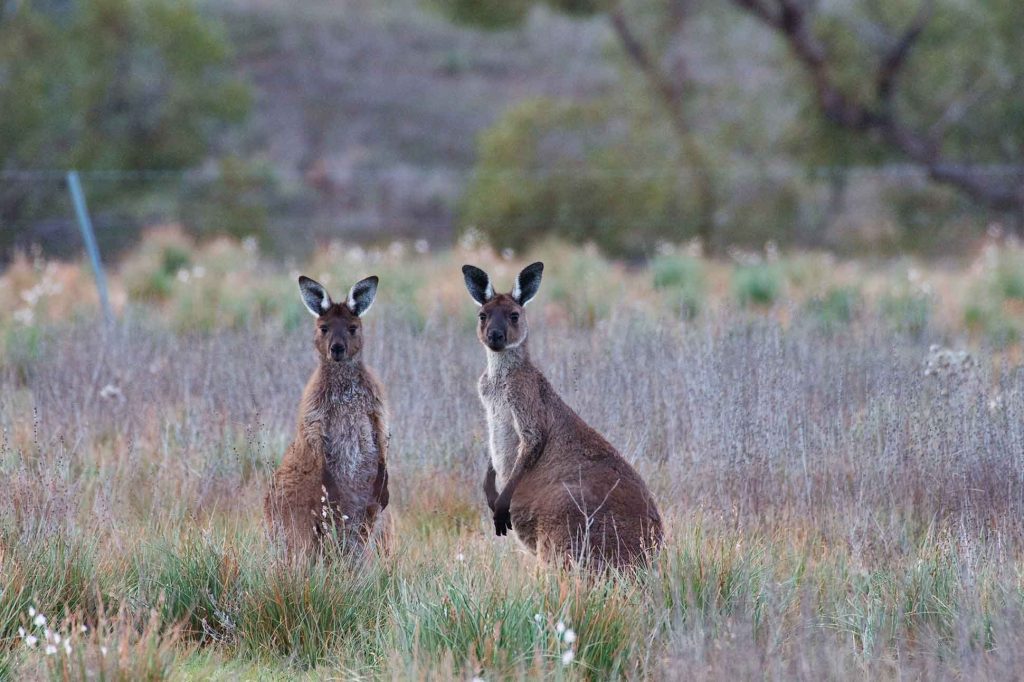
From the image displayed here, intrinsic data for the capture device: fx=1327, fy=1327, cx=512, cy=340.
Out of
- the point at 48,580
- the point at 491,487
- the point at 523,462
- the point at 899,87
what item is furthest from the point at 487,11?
the point at 48,580

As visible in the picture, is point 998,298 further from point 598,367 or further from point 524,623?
point 524,623

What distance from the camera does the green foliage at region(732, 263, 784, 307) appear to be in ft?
46.4

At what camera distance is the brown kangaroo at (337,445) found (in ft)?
19.2

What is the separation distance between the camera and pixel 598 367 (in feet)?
27.7

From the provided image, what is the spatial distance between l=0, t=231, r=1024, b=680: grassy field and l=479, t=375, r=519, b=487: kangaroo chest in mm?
350

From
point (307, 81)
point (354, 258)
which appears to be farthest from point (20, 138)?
point (307, 81)

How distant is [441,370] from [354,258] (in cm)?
679

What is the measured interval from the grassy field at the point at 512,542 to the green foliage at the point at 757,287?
9.13 feet

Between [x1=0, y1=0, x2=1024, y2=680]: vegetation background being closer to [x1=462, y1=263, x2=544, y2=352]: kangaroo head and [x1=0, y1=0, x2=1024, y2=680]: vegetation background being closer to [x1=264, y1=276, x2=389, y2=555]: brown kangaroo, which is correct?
[x1=264, y1=276, x2=389, y2=555]: brown kangaroo

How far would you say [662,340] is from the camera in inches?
346

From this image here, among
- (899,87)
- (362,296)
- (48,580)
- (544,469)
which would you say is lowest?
(48,580)

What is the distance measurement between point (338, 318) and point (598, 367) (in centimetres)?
260

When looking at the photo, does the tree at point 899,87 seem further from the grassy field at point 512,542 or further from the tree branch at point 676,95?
the grassy field at point 512,542

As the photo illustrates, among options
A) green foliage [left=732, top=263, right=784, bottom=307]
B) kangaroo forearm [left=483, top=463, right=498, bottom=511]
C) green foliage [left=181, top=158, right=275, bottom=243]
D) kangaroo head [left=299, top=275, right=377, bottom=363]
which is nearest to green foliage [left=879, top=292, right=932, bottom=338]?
green foliage [left=732, top=263, right=784, bottom=307]
